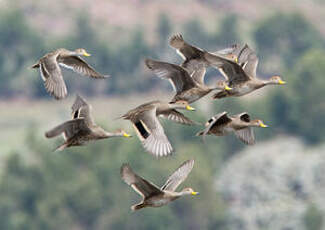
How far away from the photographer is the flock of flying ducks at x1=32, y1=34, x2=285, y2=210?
18.3 m

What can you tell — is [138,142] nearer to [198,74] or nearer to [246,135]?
[198,74]

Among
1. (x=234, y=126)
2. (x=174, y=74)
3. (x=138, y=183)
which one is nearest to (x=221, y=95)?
(x=234, y=126)

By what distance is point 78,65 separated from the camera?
22250mm

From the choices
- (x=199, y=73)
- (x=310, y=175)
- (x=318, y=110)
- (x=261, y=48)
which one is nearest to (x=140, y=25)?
(x=261, y=48)

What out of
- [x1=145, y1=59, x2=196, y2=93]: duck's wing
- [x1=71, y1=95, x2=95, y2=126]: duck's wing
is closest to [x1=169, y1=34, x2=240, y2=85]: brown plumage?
[x1=145, y1=59, x2=196, y2=93]: duck's wing

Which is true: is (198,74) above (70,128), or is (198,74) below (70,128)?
above

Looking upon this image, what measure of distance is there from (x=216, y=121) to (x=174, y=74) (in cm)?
172

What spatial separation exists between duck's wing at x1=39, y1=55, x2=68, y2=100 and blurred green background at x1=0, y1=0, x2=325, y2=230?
78174 millimetres

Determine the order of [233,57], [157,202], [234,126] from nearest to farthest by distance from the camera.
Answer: [157,202] → [234,126] → [233,57]

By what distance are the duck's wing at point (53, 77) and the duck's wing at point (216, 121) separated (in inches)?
107

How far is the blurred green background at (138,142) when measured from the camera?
110 metres

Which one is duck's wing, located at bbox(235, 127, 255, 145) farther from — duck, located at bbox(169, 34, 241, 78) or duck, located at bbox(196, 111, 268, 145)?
duck, located at bbox(169, 34, 241, 78)

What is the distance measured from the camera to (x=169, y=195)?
60.5ft

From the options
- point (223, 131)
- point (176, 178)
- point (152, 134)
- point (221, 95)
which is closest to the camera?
point (152, 134)
